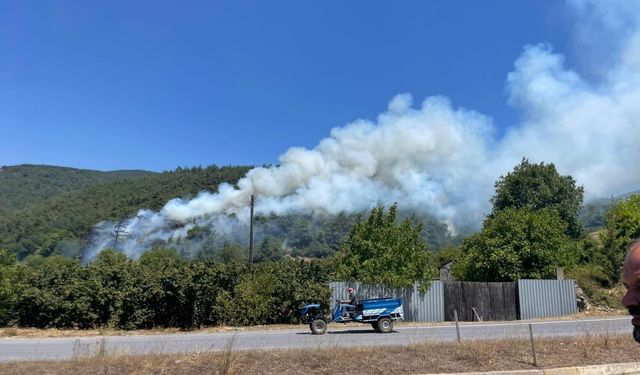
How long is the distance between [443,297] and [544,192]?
36.6m

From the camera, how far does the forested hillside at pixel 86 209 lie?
3073 inches

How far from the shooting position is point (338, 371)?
9.30 metres

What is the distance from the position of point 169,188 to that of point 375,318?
3048 inches

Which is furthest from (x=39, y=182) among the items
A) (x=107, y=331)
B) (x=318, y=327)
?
(x=318, y=327)

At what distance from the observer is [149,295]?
84.3 ft

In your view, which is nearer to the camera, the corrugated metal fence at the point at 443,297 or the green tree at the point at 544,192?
the corrugated metal fence at the point at 443,297

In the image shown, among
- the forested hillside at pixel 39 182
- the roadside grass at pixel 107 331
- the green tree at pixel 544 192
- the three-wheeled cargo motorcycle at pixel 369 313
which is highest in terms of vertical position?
the forested hillside at pixel 39 182

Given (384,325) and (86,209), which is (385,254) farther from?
(86,209)

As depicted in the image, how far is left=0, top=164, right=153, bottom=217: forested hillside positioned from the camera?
431 ft

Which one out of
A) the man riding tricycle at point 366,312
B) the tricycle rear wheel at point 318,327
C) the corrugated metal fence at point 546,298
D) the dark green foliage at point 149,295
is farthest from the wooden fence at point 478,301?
the tricycle rear wheel at point 318,327

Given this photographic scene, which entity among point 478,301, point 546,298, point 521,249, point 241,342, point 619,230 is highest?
point 619,230

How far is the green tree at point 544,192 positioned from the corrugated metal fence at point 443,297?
29637 mm

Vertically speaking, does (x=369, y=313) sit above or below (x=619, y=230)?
below

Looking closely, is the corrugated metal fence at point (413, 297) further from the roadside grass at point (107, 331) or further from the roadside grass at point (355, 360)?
the roadside grass at point (355, 360)
